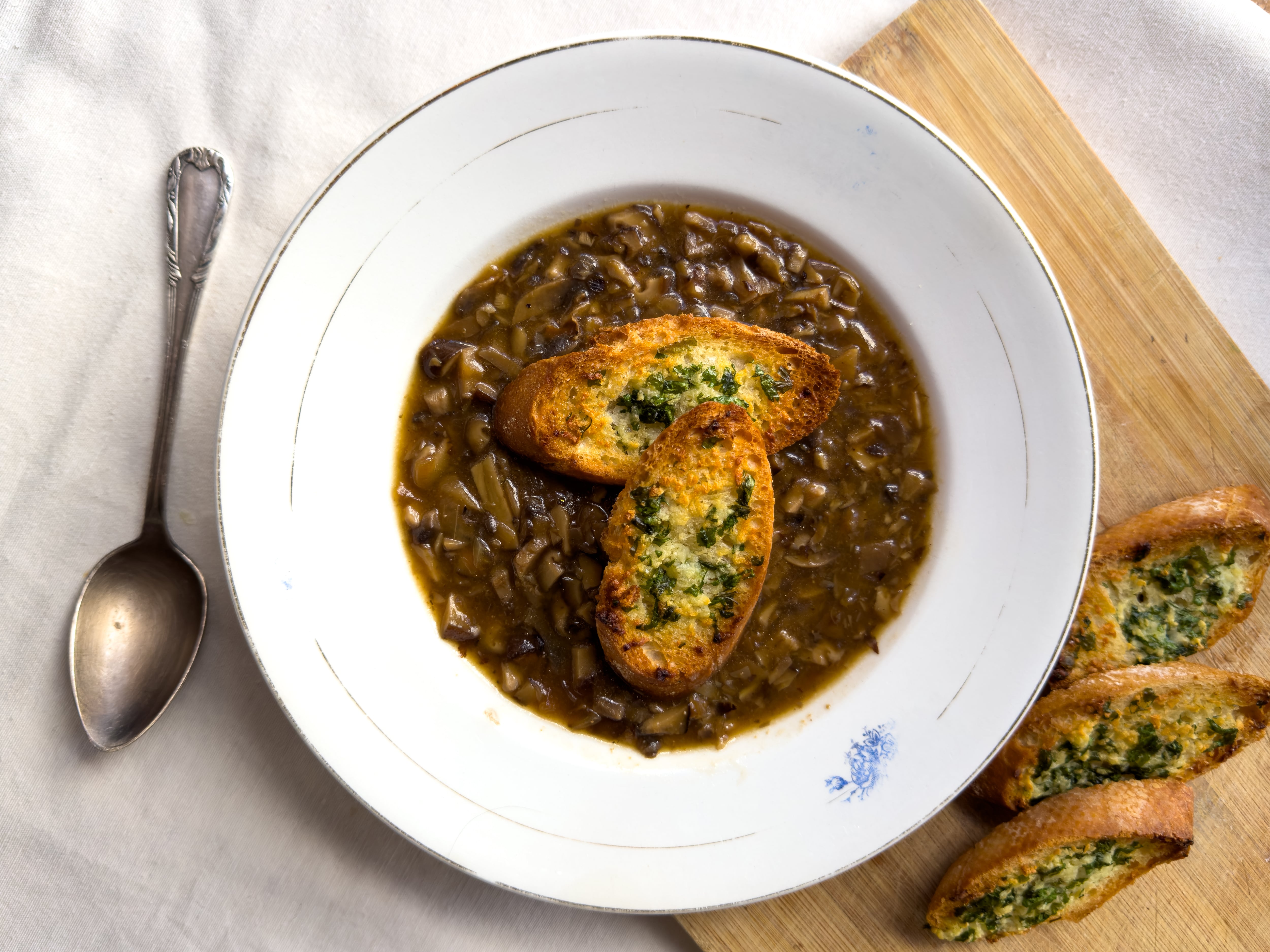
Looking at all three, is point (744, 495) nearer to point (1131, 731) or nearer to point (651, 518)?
point (651, 518)

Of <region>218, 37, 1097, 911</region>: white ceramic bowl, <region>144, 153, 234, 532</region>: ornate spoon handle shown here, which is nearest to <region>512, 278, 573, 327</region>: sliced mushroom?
<region>218, 37, 1097, 911</region>: white ceramic bowl

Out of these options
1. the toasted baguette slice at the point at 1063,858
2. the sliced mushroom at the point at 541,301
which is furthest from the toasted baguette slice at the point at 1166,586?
the sliced mushroom at the point at 541,301

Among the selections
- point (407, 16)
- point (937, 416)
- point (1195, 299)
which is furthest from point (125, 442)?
point (1195, 299)

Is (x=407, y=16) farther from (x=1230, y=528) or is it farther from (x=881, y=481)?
(x=1230, y=528)

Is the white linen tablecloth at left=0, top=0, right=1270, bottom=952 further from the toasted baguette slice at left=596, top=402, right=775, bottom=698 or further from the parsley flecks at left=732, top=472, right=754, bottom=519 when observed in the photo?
the parsley flecks at left=732, top=472, right=754, bottom=519

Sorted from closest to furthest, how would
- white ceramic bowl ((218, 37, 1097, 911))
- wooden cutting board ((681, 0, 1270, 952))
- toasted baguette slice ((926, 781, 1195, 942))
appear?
white ceramic bowl ((218, 37, 1097, 911)), toasted baguette slice ((926, 781, 1195, 942)), wooden cutting board ((681, 0, 1270, 952))
